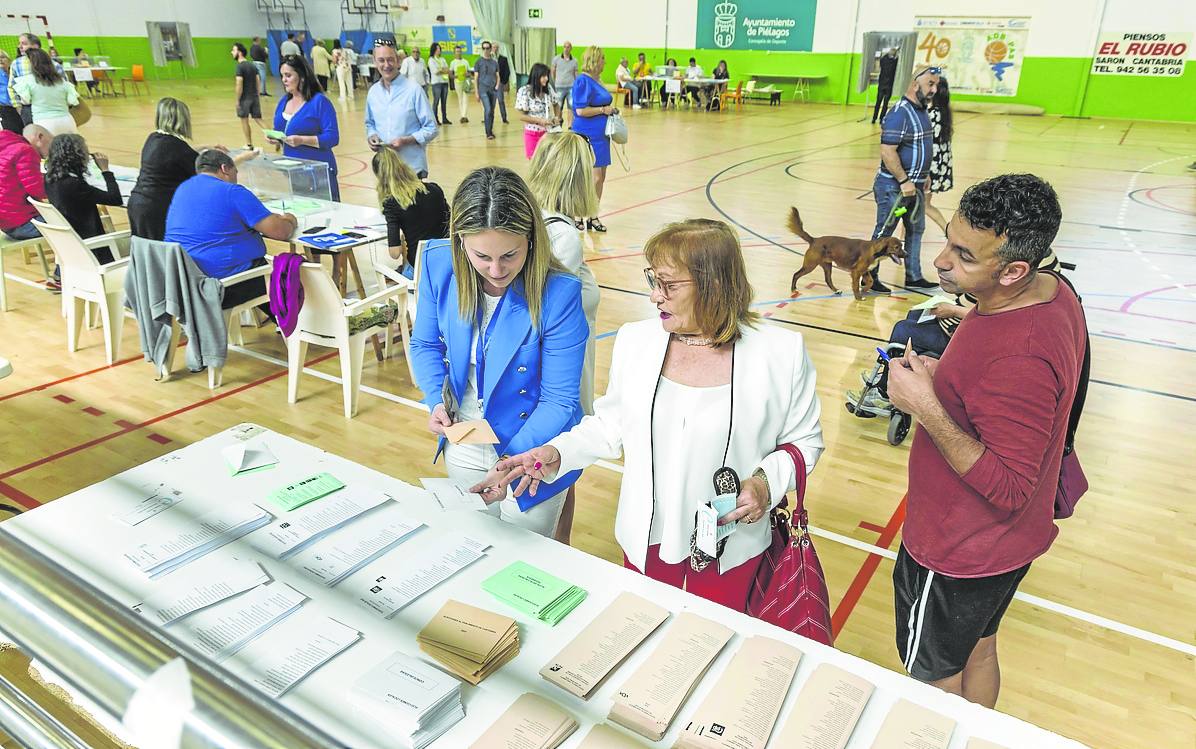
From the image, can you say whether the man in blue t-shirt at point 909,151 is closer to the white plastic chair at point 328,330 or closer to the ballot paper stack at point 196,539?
the white plastic chair at point 328,330

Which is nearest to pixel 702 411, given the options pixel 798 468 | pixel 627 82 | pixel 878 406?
pixel 798 468

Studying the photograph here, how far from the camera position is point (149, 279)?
4602 millimetres

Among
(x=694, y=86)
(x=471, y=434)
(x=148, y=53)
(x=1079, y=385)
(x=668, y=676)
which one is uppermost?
(x=148, y=53)

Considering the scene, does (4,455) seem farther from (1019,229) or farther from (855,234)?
(855,234)

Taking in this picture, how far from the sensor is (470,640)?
5.13 feet

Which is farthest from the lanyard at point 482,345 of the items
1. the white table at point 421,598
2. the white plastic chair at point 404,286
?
the white plastic chair at point 404,286

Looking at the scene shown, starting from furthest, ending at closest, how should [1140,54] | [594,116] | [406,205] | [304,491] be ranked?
1. [1140,54]
2. [594,116]
3. [406,205]
4. [304,491]

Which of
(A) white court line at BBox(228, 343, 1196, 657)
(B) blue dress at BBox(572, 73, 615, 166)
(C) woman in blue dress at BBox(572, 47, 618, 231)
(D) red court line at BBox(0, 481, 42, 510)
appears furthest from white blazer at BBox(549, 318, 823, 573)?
(B) blue dress at BBox(572, 73, 615, 166)

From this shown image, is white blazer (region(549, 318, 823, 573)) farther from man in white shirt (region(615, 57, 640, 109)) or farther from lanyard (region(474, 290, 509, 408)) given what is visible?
man in white shirt (region(615, 57, 640, 109))

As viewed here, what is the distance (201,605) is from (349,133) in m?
15.4

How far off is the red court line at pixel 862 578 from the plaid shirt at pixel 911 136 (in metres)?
3.50

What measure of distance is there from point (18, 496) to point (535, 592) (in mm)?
3314

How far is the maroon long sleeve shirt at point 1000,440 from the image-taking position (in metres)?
1.64

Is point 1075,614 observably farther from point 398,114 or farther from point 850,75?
point 850,75
